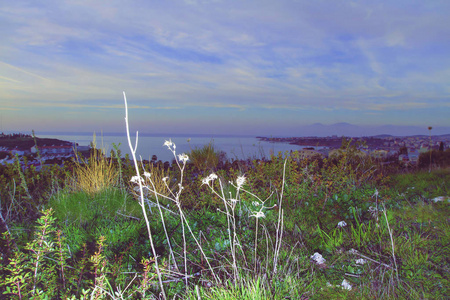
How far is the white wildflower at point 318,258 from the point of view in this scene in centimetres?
293

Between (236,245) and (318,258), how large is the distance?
0.82 m

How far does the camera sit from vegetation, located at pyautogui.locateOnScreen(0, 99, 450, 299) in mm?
2350

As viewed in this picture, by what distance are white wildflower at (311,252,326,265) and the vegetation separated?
1 centimetres

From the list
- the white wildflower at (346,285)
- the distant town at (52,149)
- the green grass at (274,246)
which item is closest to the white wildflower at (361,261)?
the green grass at (274,246)

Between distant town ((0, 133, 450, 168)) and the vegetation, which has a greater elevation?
distant town ((0, 133, 450, 168))

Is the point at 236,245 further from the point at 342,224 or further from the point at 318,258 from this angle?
the point at 342,224

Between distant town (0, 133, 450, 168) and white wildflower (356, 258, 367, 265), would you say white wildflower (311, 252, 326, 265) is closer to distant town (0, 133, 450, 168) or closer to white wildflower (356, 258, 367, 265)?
white wildflower (356, 258, 367, 265)

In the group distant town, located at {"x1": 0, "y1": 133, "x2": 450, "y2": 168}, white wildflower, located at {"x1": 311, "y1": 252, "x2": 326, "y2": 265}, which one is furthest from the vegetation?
distant town, located at {"x1": 0, "y1": 133, "x2": 450, "y2": 168}

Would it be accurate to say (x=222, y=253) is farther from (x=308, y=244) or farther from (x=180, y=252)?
(x=308, y=244)

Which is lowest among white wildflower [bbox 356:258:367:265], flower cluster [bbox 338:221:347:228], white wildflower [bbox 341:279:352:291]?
white wildflower [bbox 341:279:352:291]

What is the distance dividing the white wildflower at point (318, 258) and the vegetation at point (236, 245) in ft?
0.03

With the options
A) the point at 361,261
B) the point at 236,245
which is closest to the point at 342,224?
the point at 361,261

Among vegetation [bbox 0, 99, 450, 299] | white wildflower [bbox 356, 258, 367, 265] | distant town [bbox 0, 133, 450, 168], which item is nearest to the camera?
vegetation [bbox 0, 99, 450, 299]

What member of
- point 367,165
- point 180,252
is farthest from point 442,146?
point 180,252
